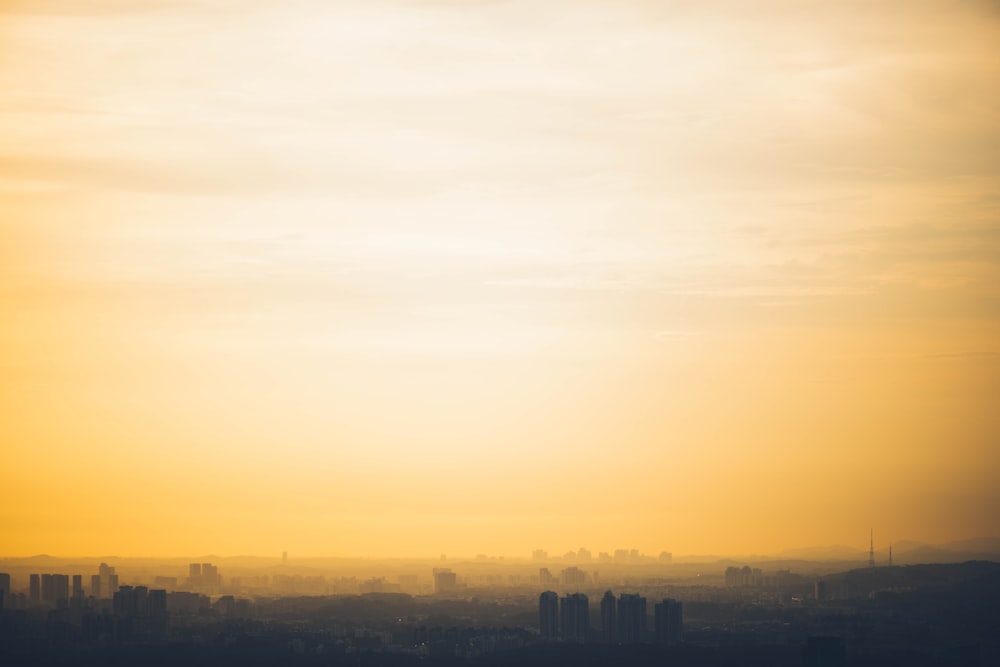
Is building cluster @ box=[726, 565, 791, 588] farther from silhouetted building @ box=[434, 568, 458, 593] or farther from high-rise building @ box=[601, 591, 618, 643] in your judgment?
high-rise building @ box=[601, 591, 618, 643]

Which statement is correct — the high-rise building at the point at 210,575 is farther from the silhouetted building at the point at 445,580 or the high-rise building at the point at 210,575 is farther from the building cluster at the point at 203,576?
the silhouetted building at the point at 445,580

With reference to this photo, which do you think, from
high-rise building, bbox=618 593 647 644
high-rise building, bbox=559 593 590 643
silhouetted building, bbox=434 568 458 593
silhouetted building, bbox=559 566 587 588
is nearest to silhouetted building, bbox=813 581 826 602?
silhouetted building, bbox=559 566 587 588

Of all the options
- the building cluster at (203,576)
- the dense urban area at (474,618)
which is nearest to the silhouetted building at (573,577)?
the dense urban area at (474,618)

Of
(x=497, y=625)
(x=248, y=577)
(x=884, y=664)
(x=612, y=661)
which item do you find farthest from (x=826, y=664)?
(x=248, y=577)

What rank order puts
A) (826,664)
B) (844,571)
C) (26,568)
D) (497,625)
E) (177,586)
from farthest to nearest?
(844,571) < (177,586) < (497,625) < (26,568) < (826,664)

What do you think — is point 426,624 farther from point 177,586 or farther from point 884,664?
point 884,664

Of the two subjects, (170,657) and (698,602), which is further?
(698,602)
